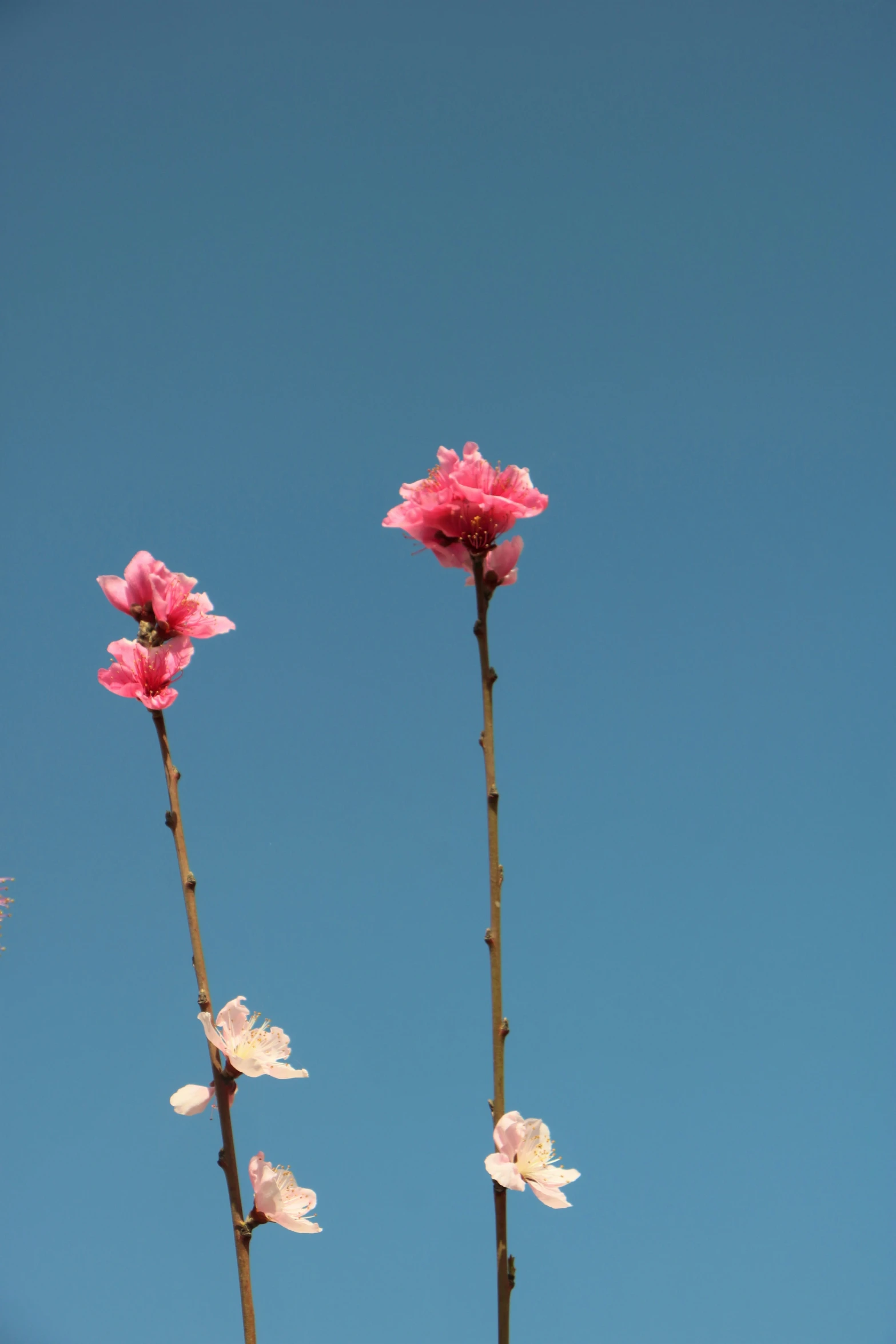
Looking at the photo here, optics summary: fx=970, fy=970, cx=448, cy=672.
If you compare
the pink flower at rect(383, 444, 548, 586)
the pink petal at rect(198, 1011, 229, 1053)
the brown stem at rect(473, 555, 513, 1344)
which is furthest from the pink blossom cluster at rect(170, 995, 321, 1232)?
the pink flower at rect(383, 444, 548, 586)

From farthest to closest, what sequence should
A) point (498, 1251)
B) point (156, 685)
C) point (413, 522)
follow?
point (413, 522)
point (156, 685)
point (498, 1251)

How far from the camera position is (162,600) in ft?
4.18

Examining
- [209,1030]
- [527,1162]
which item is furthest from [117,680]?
[527,1162]

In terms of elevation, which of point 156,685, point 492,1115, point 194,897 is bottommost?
point 492,1115

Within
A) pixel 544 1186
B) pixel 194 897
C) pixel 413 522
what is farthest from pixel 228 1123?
pixel 413 522

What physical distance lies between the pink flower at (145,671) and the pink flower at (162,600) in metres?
0.04

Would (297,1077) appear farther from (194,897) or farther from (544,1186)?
(544,1186)

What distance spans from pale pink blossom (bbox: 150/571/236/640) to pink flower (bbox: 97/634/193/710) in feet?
0.12

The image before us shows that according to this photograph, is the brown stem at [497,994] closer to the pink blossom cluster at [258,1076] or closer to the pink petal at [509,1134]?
the pink petal at [509,1134]

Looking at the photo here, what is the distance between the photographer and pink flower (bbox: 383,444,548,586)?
133cm

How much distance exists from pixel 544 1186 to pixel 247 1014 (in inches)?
17.2

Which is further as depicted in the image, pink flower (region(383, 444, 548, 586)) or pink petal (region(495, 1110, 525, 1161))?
pink flower (region(383, 444, 548, 586))

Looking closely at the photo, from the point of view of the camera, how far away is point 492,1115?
3.84 ft

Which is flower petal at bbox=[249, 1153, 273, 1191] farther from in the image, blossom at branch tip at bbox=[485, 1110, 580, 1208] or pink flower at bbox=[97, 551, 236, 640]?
pink flower at bbox=[97, 551, 236, 640]
